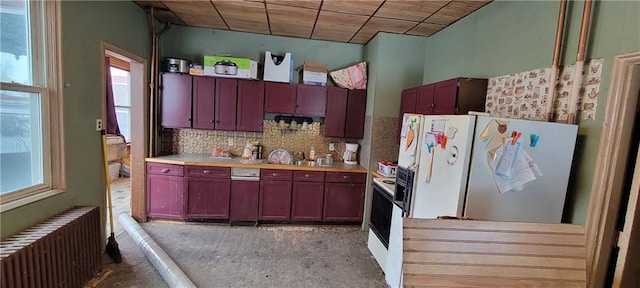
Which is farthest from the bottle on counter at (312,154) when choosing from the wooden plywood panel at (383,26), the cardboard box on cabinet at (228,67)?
the wooden plywood panel at (383,26)

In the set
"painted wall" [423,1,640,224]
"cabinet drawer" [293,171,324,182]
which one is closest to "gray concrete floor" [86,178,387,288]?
"cabinet drawer" [293,171,324,182]

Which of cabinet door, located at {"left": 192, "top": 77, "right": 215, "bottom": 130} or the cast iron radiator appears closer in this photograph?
the cast iron radiator

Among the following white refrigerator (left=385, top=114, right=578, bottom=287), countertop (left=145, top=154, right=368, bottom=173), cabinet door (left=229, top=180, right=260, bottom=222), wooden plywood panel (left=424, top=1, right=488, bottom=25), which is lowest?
cabinet door (left=229, top=180, right=260, bottom=222)

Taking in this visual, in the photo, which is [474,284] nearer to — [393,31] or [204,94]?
[393,31]

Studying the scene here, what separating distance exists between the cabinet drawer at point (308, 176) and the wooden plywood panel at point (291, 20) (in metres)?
1.90

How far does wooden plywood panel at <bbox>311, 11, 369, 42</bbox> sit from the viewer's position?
3.16 meters

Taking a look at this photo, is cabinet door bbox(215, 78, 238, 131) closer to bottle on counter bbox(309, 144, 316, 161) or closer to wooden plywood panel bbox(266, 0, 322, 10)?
bottle on counter bbox(309, 144, 316, 161)

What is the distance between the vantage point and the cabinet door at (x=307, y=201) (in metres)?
3.79

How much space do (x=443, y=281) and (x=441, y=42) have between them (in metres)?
2.93

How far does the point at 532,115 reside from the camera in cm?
211

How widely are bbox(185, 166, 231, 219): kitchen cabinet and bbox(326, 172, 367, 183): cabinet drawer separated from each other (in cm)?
135

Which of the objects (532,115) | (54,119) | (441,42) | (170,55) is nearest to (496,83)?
(532,115)

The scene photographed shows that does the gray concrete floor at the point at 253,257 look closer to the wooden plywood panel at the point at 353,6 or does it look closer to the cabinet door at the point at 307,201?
the cabinet door at the point at 307,201

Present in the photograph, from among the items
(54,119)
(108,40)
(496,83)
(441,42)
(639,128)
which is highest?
(441,42)
